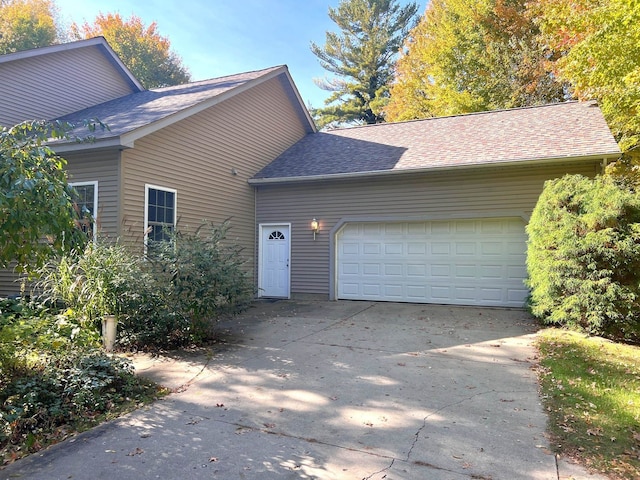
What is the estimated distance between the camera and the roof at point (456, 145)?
360 inches

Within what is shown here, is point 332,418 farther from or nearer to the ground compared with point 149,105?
nearer to the ground

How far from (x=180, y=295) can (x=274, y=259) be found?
19.0 feet

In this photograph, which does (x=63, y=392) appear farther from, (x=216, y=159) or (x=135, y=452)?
(x=216, y=159)

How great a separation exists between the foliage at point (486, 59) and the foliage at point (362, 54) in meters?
7.28

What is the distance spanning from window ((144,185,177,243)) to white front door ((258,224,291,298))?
10.4ft

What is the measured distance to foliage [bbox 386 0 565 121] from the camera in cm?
1688

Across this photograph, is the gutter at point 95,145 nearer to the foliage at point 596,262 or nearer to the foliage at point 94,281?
the foliage at point 94,281

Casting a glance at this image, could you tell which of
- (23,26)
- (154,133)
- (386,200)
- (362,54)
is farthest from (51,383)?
(362,54)

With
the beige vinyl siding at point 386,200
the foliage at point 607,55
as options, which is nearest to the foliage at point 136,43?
the beige vinyl siding at point 386,200

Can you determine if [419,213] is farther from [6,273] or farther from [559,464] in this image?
Result: [6,273]

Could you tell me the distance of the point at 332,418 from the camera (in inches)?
148

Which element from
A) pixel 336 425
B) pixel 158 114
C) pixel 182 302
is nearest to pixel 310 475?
pixel 336 425

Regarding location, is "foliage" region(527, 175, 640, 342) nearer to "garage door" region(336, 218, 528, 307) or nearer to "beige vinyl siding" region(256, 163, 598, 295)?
"beige vinyl siding" region(256, 163, 598, 295)

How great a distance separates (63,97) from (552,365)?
42.6 feet
